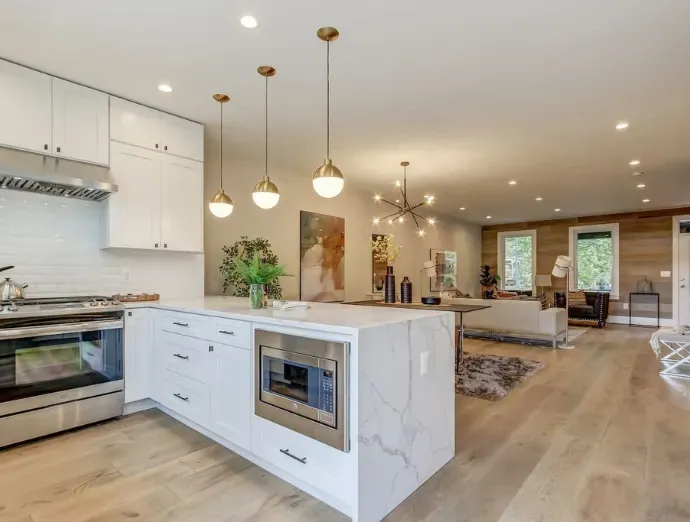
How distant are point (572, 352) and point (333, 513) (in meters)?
5.32

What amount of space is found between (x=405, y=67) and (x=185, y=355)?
272 cm

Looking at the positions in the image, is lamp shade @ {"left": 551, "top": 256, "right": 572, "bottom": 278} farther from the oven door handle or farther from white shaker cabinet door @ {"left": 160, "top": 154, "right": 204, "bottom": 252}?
the oven door handle

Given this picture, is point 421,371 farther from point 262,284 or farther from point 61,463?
point 61,463

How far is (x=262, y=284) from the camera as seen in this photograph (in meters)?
2.84

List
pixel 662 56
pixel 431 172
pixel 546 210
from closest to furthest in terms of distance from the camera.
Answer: pixel 662 56
pixel 431 172
pixel 546 210

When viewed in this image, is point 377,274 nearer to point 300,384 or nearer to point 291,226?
point 291,226

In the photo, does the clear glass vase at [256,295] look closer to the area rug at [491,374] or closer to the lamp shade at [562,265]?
the area rug at [491,374]

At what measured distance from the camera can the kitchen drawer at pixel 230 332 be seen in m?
2.38

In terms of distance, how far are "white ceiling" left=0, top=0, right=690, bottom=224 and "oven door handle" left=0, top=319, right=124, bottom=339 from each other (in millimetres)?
1931

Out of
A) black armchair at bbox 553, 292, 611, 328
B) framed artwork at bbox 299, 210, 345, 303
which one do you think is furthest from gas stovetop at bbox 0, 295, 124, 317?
black armchair at bbox 553, 292, 611, 328

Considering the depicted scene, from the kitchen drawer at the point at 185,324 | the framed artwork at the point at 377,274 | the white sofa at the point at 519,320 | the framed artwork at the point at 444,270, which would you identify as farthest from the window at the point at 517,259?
the kitchen drawer at the point at 185,324

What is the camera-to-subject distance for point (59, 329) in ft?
9.20

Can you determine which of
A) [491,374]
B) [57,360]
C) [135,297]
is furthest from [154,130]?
[491,374]

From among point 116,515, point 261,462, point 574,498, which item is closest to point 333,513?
point 261,462
